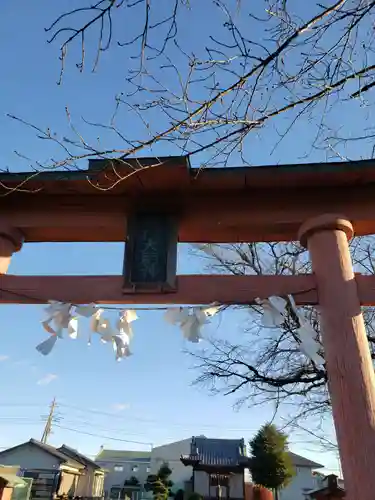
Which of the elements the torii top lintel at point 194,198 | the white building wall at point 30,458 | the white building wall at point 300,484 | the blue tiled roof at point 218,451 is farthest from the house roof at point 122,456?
the torii top lintel at point 194,198

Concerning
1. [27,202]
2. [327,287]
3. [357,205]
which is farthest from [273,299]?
[27,202]

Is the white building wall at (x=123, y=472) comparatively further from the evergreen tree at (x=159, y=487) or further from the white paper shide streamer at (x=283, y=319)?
the white paper shide streamer at (x=283, y=319)

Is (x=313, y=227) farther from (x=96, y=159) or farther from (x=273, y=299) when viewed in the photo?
(x=96, y=159)

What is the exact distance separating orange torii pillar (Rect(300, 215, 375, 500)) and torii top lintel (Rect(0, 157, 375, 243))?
0.82 ft

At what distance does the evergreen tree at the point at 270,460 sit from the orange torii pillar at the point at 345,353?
19191mm

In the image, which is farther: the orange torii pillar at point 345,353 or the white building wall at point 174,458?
the white building wall at point 174,458

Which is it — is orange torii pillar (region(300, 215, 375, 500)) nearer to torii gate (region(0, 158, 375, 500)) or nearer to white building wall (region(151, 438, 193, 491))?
torii gate (region(0, 158, 375, 500))

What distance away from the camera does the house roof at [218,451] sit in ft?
72.0

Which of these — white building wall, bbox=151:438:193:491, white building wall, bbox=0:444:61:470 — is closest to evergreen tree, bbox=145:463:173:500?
white building wall, bbox=0:444:61:470

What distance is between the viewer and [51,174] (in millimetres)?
3082

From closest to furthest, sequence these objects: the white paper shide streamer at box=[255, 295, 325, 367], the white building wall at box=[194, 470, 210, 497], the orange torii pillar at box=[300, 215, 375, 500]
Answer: the orange torii pillar at box=[300, 215, 375, 500] → the white paper shide streamer at box=[255, 295, 325, 367] → the white building wall at box=[194, 470, 210, 497]

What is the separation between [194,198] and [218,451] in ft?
79.5

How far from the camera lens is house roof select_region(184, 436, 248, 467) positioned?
72.0ft

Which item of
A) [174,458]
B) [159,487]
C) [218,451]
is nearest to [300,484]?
[218,451]
